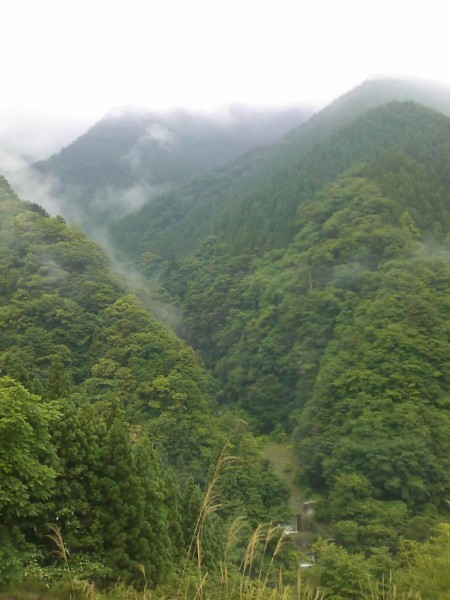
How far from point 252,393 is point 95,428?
98.8 ft

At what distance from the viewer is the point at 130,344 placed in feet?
97.6

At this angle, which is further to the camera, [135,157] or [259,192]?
[135,157]

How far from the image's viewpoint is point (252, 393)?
41375mm

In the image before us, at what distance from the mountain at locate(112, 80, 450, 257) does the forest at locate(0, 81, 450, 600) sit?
59 centimetres

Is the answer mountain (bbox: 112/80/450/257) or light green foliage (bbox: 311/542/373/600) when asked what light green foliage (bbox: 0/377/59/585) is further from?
mountain (bbox: 112/80/450/257)

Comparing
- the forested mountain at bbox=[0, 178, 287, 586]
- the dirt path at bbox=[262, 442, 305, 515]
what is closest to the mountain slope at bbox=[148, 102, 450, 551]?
the dirt path at bbox=[262, 442, 305, 515]

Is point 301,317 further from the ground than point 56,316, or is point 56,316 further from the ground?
point 56,316

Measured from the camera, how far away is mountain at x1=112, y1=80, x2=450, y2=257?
56.4 metres

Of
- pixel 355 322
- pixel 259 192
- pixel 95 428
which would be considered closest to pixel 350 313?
pixel 355 322

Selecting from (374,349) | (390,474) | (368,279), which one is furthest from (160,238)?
(390,474)

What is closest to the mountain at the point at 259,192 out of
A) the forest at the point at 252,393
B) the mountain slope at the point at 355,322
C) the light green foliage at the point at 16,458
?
the forest at the point at 252,393

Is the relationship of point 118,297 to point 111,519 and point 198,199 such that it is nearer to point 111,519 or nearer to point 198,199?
point 111,519

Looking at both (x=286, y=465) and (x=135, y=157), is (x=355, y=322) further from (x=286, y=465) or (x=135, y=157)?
(x=135, y=157)

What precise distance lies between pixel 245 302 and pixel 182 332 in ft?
25.3
